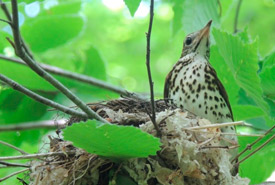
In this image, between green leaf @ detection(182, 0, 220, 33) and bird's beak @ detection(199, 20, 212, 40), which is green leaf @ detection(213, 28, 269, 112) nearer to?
green leaf @ detection(182, 0, 220, 33)

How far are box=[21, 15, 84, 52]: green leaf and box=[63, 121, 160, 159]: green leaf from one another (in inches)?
87.1

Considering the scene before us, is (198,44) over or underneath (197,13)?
underneath

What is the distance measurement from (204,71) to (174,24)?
1.58ft

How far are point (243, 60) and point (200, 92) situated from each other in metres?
1.13

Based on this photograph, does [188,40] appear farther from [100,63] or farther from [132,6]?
[132,6]

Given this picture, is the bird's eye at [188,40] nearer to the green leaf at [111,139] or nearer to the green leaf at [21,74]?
the green leaf at [21,74]

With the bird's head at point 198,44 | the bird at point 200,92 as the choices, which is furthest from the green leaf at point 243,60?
the bird's head at point 198,44

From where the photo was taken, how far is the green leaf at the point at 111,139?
2729 millimetres

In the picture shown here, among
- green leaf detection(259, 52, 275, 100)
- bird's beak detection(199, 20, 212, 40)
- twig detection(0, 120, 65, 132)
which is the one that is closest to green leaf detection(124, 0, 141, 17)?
green leaf detection(259, 52, 275, 100)

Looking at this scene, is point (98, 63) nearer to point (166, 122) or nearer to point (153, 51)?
point (166, 122)

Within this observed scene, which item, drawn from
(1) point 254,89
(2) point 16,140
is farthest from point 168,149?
(2) point 16,140

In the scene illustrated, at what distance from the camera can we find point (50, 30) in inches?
195

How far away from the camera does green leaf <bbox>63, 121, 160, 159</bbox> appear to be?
2729 mm

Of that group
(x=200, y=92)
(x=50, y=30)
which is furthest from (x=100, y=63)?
(x=200, y=92)
